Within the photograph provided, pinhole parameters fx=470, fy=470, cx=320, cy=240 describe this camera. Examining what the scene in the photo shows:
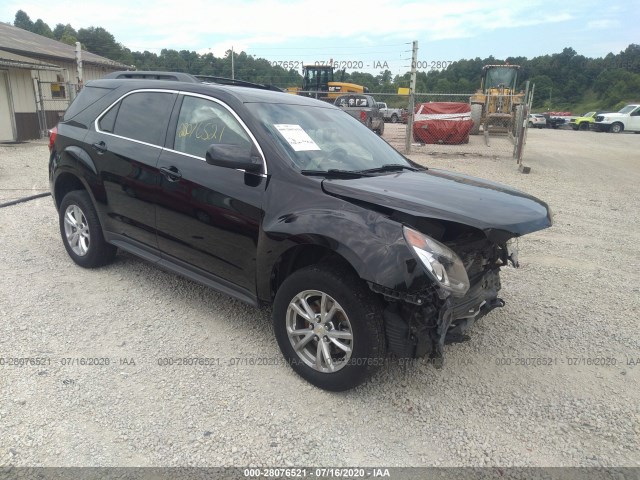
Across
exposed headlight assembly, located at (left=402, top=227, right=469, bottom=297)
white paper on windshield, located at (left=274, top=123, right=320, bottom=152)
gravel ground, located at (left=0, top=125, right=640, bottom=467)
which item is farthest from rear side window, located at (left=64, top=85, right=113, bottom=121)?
exposed headlight assembly, located at (left=402, top=227, right=469, bottom=297)

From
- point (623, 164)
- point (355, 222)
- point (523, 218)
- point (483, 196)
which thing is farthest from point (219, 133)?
point (623, 164)

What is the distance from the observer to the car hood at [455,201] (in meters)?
2.70

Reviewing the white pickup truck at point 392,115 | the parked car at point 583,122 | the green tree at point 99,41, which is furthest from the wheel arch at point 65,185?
the green tree at point 99,41

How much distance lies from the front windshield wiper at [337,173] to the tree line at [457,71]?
18956mm

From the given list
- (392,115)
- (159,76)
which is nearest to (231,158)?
(159,76)

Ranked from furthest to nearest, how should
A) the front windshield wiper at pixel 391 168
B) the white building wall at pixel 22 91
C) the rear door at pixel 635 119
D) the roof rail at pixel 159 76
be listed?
1. the rear door at pixel 635 119
2. the white building wall at pixel 22 91
3. the roof rail at pixel 159 76
4. the front windshield wiper at pixel 391 168

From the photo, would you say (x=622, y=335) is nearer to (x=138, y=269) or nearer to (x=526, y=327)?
(x=526, y=327)

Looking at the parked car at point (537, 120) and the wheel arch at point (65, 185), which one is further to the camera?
the parked car at point (537, 120)

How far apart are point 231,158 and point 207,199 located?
46cm

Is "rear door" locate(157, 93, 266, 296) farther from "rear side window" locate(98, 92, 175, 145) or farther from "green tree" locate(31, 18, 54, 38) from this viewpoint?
"green tree" locate(31, 18, 54, 38)

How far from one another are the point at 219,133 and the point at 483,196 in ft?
6.41

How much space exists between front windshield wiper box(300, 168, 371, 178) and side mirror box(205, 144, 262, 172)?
1.15 feet

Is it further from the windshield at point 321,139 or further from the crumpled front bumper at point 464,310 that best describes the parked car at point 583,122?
the crumpled front bumper at point 464,310

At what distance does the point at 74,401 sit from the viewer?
2.81 metres
